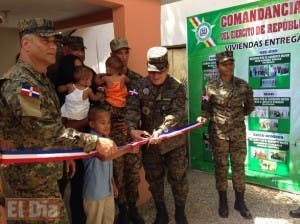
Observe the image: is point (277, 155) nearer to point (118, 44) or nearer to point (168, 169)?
point (168, 169)

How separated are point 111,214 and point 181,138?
1.09 metres

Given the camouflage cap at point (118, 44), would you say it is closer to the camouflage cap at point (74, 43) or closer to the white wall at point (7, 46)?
the camouflage cap at point (74, 43)

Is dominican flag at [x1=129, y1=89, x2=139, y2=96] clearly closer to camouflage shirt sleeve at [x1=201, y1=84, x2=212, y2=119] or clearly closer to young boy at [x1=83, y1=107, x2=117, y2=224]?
young boy at [x1=83, y1=107, x2=117, y2=224]

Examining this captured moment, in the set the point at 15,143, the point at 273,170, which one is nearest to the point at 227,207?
the point at 273,170

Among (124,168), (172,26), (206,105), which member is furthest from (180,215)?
(172,26)

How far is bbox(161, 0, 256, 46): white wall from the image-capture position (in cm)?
579

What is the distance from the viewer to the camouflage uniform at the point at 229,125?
155 inches

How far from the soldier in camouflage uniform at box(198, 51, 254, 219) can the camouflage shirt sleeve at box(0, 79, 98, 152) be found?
6.59 ft

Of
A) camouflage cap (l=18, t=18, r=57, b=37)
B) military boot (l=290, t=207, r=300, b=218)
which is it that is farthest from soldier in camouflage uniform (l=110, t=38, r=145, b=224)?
military boot (l=290, t=207, r=300, b=218)

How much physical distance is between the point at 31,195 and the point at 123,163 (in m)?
1.36

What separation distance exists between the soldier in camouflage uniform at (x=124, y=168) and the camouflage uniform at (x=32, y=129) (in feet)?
3.73

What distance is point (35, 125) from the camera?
210 centimetres

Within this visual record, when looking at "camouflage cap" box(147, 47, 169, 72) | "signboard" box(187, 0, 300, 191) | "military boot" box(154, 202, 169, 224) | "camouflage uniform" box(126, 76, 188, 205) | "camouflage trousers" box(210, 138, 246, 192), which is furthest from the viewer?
"signboard" box(187, 0, 300, 191)

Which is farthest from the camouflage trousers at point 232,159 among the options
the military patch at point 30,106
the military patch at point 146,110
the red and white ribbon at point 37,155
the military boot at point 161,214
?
the military patch at point 30,106
